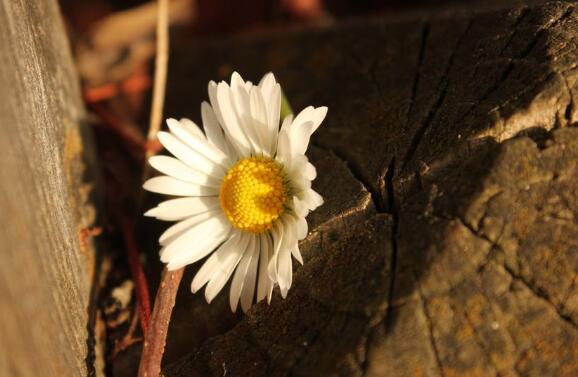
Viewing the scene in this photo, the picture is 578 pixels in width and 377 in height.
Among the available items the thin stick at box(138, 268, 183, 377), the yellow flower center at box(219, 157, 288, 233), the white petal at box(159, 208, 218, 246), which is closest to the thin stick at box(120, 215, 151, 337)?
the thin stick at box(138, 268, 183, 377)

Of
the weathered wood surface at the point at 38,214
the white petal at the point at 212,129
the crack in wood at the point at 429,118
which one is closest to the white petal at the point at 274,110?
the white petal at the point at 212,129

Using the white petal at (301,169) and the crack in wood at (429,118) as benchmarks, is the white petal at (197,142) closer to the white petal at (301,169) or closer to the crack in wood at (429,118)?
the white petal at (301,169)

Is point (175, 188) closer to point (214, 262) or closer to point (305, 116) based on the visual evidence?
point (214, 262)

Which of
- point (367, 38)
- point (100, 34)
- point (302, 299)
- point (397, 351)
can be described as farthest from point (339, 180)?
point (100, 34)

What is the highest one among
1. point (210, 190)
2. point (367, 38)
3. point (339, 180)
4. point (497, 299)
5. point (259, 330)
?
point (367, 38)

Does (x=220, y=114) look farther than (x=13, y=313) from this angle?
Yes

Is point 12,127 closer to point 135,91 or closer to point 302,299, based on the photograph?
point 302,299
